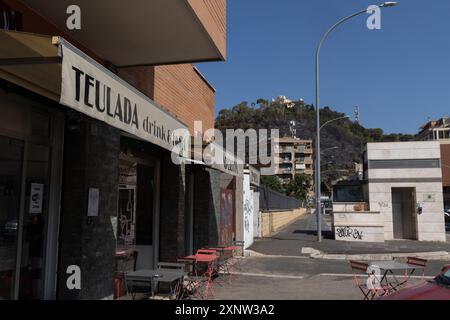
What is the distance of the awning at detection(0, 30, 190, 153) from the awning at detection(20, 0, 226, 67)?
63.6 inches

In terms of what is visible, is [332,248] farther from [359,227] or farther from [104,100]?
[104,100]

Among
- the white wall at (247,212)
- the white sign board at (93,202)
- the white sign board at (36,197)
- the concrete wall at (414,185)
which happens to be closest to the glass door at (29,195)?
the white sign board at (36,197)

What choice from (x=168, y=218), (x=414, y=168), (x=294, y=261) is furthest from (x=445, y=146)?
(x=168, y=218)

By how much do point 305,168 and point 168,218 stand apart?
366ft

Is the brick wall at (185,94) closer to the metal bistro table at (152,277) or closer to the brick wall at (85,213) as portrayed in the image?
the brick wall at (85,213)

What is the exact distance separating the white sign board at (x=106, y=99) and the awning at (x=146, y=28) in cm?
147

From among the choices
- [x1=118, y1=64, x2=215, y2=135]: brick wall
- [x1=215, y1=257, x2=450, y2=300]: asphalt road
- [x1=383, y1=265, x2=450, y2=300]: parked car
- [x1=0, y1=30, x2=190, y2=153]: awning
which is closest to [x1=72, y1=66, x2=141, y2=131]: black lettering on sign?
[x1=0, y1=30, x2=190, y2=153]: awning

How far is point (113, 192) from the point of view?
7352 mm

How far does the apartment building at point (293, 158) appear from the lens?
4611 inches

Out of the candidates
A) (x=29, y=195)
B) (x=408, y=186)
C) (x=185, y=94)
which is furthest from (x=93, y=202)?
(x=408, y=186)

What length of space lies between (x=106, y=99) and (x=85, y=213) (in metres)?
2.50

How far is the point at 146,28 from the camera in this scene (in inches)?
271

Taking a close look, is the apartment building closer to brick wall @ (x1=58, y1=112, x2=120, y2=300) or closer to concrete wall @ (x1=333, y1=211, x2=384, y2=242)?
concrete wall @ (x1=333, y1=211, x2=384, y2=242)

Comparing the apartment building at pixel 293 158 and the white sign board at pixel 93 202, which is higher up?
the apartment building at pixel 293 158
